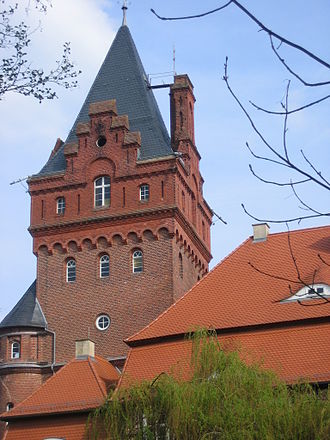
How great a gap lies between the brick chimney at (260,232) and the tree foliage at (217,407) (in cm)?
830

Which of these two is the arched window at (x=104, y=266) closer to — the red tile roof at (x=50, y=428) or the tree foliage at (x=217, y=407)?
the red tile roof at (x=50, y=428)

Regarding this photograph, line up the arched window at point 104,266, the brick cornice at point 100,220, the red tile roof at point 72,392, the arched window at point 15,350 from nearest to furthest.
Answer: the red tile roof at point 72,392, the arched window at point 15,350, the arched window at point 104,266, the brick cornice at point 100,220

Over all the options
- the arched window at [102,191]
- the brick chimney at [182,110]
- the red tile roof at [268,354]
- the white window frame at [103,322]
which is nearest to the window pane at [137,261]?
the white window frame at [103,322]

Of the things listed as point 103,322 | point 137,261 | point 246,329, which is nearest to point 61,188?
point 137,261

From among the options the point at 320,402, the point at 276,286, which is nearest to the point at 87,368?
the point at 276,286

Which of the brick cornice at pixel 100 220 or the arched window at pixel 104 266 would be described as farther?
the brick cornice at pixel 100 220

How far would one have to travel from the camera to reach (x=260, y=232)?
30.5 m

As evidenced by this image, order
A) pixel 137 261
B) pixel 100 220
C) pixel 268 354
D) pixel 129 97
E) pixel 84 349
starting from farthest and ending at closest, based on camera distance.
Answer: pixel 129 97 < pixel 100 220 < pixel 137 261 < pixel 84 349 < pixel 268 354

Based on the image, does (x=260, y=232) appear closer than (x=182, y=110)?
Yes

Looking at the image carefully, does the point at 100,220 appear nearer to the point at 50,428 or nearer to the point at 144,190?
the point at 144,190

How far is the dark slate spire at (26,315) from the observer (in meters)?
34.4

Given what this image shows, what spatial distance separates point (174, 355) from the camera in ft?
84.3

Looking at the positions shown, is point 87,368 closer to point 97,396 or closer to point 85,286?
point 97,396

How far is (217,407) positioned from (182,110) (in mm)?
21227
